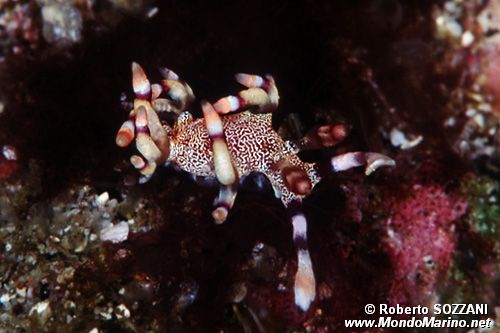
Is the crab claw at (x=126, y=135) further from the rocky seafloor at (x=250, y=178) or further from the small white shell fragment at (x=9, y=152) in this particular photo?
the small white shell fragment at (x=9, y=152)

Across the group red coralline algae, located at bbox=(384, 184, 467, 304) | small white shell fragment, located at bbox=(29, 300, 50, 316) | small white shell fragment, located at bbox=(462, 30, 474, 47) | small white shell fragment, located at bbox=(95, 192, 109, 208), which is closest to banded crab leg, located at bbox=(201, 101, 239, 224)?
small white shell fragment, located at bbox=(95, 192, 109, 208)

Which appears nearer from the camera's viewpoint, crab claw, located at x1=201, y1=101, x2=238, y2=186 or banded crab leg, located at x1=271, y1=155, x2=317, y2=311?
crab claw, located at x1=201, y1=101, x2=238, y2=186

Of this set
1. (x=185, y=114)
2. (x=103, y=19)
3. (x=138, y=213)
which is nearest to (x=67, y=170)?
(x=138, y=213)

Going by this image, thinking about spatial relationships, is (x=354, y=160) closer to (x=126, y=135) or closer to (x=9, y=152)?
(x=126, y=135)

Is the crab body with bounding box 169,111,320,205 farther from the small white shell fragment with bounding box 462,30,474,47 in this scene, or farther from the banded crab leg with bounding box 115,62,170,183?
the small white shell fragment with bounding box 462,30,474,47

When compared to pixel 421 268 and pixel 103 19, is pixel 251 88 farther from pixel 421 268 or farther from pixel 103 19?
pixel 421 268

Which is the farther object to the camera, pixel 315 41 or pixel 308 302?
pixel 315 41

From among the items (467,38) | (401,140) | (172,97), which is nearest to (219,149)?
(172,97)
